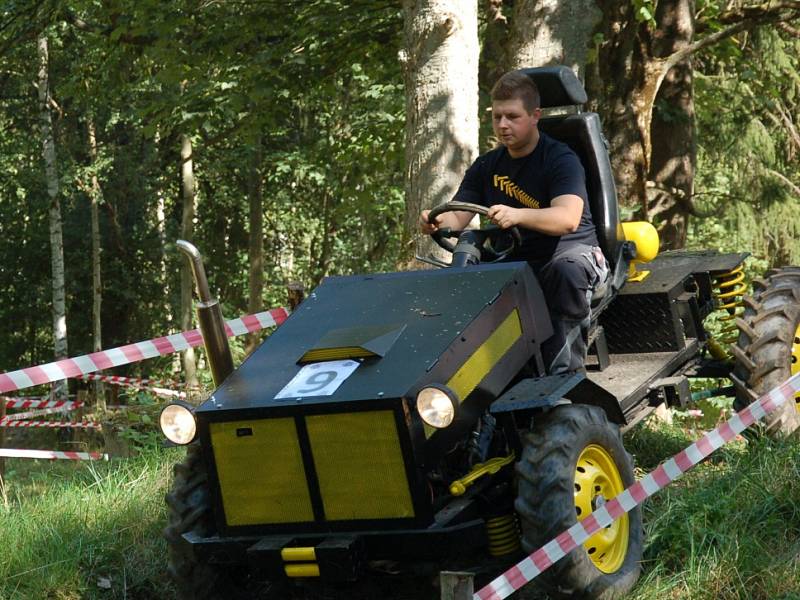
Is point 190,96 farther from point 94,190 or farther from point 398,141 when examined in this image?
point 94,190

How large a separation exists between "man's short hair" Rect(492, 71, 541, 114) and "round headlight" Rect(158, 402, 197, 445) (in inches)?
85.5

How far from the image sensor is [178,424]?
14.5 ft

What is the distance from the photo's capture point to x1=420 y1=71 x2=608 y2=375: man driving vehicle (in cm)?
517

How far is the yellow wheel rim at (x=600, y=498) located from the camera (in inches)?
172

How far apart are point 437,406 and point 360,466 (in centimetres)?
35

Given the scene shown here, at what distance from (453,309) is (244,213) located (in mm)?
24925

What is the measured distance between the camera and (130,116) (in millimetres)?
23516

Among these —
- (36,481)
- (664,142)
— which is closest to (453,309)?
(36,481)

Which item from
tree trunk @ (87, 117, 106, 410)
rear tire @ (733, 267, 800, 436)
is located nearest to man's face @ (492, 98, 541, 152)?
rear tire @ (733, 267, 800, 436)

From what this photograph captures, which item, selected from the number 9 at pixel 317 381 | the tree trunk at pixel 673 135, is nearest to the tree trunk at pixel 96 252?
the tree trunk at pixel 673 135

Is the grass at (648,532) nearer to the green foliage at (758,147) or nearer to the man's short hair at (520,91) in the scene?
the man's short hair at (520,91)

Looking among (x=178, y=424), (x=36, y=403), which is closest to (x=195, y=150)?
(x=36, y=403)

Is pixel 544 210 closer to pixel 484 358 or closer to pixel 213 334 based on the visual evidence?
pixel 484 358

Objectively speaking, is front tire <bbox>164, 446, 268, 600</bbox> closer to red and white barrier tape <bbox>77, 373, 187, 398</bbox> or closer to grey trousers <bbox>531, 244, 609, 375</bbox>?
grey trousers <bbox>531, 244, 609, 375</bbox>
